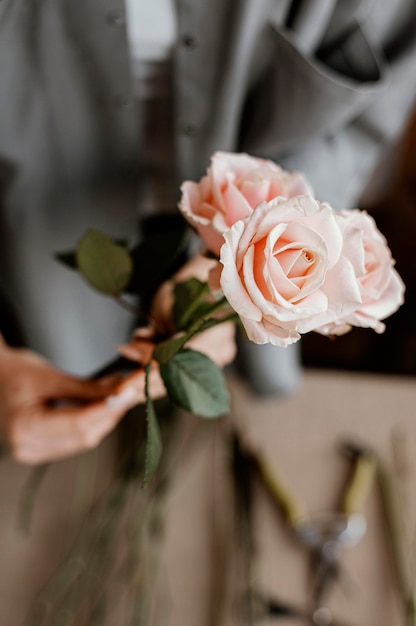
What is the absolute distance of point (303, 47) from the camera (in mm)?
626

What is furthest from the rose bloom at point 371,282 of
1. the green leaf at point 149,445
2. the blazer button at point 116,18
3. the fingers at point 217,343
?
the blazer button at point 116,18

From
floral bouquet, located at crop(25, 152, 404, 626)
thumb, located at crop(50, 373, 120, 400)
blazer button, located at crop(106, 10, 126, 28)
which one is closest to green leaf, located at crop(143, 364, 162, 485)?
floral bouquet, located at crop(25, 152, 404, 626)

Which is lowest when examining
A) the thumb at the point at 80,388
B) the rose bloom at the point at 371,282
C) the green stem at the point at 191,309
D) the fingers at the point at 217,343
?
the thumb at the point at 80,388

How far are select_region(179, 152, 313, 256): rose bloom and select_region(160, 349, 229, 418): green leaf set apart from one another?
0.23 ft

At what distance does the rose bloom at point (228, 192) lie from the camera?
31 centimetres

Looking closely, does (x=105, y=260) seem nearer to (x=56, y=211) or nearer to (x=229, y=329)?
(x=229, y=329)

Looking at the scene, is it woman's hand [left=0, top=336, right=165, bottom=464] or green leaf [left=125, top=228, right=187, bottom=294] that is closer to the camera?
green leaf [left=125, top=228, right=187, bottom=294]

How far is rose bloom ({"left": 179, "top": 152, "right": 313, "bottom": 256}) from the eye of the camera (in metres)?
0.31

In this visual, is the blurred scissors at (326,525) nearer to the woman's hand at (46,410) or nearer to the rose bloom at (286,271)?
the woman's hand at (46,410)

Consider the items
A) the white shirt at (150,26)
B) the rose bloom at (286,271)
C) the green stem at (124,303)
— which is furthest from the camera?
the white shirt at (150,26)

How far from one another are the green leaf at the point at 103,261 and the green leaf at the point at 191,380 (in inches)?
4.0

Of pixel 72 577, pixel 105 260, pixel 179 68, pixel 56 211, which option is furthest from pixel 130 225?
pixel 72 577

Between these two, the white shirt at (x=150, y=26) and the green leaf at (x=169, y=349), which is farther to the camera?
the white shirt at (x=150, y=26)

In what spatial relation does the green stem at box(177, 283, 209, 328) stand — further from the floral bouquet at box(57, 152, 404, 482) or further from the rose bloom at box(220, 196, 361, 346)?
the rose bloom at box(220, 196, 361, 346)
